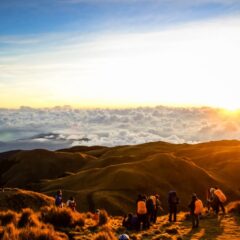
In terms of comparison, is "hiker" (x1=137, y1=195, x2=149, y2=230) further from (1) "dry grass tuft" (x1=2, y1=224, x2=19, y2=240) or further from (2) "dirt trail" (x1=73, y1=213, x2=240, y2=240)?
(1) "dry grass tuft" (x1=2, y1=224, x2=19, y2=240)

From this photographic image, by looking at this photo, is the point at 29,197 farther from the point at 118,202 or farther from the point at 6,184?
the point at 6,184

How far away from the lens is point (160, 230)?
987 inches

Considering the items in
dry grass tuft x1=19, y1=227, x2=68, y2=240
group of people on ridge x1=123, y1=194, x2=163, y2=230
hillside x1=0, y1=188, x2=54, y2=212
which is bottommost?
hillside x1=0, y1=188, x2=54, y2=212

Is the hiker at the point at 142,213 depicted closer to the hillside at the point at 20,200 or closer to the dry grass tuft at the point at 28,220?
the dry grass tuft at the point at 28,220

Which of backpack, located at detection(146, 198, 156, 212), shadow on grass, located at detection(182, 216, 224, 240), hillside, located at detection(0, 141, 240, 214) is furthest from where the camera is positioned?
hillside, located at detection(0, 141, 240, 214)

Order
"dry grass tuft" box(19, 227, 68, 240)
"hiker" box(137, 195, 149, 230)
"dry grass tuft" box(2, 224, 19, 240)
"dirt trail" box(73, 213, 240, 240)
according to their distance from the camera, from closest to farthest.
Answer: "dry grass tuft" box(2, 224, 19, 240) < "dry grass tuft" box(19, 227, 68, 240) < "dirt trail" box(73, 213, 240, 240) < "hiker" box(137, 195, 149, 230)

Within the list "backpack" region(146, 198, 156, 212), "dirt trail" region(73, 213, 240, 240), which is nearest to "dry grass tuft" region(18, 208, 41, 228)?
"dirt trail" region(73, 213, 240, 240)

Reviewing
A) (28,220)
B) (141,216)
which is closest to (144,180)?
(141,216)

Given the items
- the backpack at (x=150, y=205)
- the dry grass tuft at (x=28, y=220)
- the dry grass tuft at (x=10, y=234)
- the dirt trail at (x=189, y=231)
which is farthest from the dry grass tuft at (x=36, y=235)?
the backpack at (x=150, y=205)

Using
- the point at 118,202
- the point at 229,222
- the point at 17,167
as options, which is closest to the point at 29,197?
the point at 229,222

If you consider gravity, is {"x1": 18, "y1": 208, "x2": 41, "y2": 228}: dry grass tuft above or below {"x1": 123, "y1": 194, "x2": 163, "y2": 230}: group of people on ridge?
above

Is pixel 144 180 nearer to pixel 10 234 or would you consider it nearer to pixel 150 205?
pixel 150 205

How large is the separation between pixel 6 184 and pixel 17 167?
17.5 meters

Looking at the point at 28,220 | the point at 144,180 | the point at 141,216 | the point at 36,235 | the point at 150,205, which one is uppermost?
the point at 36,235
